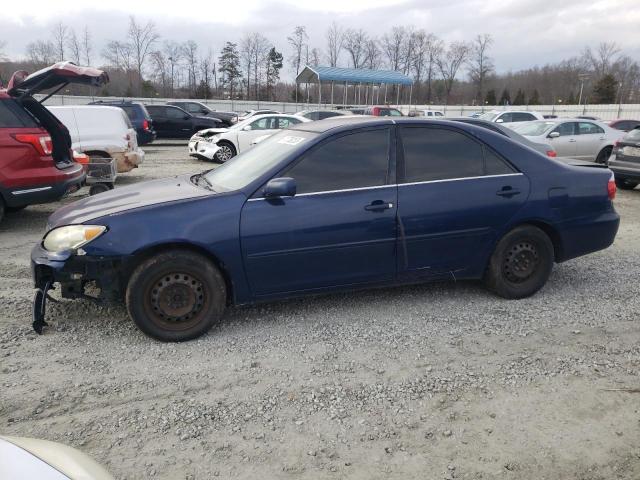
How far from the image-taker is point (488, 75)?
7394 cm

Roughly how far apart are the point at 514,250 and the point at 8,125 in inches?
244

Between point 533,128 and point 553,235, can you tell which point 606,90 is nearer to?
point 533,128

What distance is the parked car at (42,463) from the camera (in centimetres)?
157

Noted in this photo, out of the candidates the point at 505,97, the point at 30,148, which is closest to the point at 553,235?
the point at 30,148

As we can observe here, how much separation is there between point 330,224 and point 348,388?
128 centimetres

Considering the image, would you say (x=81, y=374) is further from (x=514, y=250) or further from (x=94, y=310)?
(x=514, y=250)

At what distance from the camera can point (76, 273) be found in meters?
3.62

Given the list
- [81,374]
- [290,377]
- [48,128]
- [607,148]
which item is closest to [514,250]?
[290,377]

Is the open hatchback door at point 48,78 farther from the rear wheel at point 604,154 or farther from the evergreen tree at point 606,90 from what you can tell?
the evergreen tree at point 606,90

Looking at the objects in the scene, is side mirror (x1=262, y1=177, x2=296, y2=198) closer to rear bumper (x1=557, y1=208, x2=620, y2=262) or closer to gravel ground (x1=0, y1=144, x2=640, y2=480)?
gravel ground (x1=0, y1=144, x2=640, y2=480)

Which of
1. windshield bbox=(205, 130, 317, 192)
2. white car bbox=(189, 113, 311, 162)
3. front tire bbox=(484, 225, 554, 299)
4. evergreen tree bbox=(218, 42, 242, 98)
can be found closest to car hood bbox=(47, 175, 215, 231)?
windshield bbox=(205, 130, 317, 192)

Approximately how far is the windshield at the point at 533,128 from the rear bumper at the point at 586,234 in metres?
10.2

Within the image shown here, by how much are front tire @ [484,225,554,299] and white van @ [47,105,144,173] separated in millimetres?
8508

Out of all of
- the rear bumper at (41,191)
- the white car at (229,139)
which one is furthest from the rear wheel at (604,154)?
the rear bumper at (41,191)
